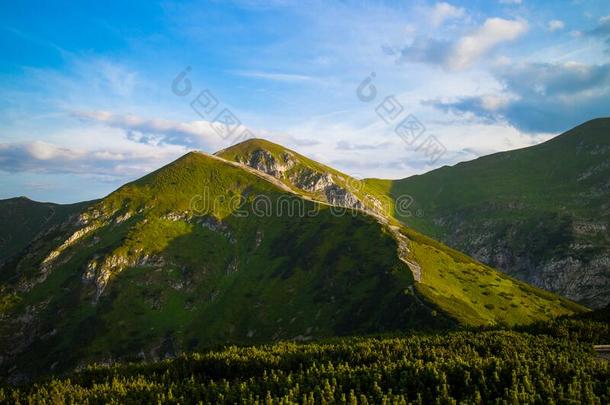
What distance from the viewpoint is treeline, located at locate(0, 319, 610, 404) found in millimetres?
37344

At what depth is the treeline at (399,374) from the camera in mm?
37344

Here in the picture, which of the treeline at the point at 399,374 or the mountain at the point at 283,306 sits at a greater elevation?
the treeline at the point at 399,374

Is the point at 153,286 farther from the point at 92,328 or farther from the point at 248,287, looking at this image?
the point at 248,287

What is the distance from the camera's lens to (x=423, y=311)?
116 metres

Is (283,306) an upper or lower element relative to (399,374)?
lower

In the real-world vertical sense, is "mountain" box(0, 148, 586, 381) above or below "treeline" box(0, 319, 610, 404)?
below

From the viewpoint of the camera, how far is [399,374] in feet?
153

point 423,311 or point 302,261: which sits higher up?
point 302,261

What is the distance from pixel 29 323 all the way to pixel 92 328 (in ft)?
116

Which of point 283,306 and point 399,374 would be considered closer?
point 399,374

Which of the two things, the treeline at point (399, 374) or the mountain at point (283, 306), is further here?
the mountain at point (283, 306)

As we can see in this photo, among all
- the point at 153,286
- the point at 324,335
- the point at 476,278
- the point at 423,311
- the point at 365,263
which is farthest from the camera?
the point at 153,286

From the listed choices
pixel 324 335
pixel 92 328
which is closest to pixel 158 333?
pixel 92 328

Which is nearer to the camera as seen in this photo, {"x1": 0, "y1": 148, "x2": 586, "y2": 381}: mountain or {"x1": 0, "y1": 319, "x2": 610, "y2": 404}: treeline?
{"x1": 0, "y1": 319, "x2": 610, "y2": 404}: treeline
